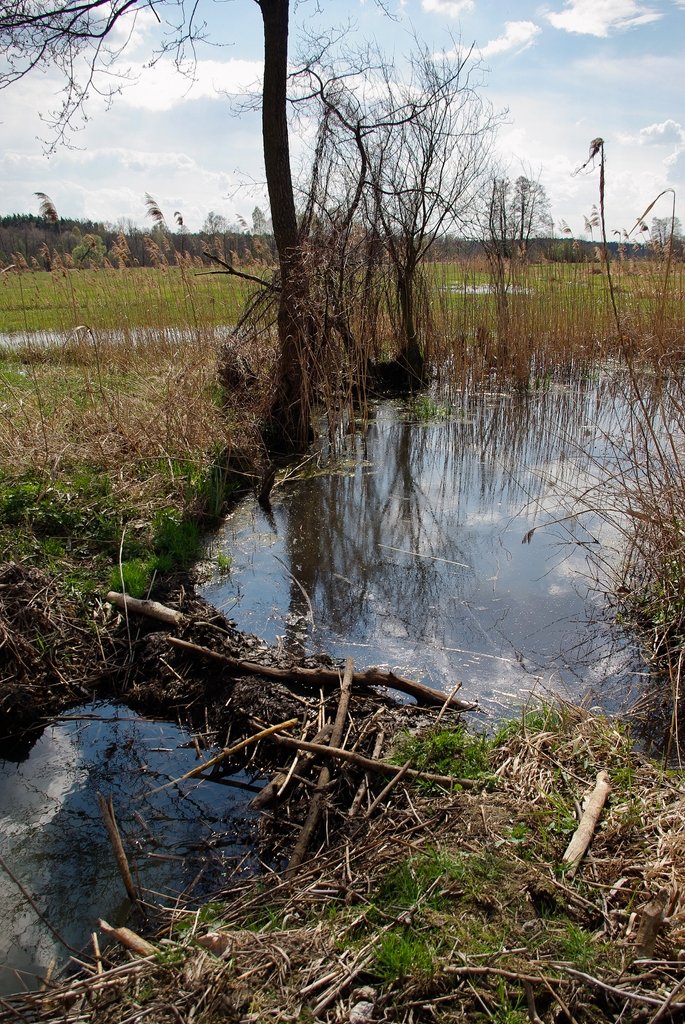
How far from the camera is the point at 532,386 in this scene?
1021 cm

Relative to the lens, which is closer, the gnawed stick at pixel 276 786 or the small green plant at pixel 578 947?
the small green plant at pixel 578 947

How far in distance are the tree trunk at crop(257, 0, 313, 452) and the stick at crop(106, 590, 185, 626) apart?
3.51 metres

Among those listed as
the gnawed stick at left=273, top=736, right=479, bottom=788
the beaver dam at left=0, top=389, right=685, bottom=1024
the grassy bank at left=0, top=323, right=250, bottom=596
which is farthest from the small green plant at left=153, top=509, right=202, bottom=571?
the gnawed stick at left=273, top=736, right=479, bottom=788

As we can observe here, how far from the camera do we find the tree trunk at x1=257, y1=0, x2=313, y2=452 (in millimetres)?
7074

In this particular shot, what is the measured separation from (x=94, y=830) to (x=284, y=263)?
19.0 ft

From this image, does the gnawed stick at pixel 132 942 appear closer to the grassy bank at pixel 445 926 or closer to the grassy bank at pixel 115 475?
the grassy bank at pixel 445 926

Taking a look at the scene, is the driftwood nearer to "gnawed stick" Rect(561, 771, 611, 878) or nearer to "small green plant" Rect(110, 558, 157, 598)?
"gnawed stick" Rect(561, 771, 611, 878)

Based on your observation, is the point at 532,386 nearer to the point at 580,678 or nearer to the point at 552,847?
the point at 580,678

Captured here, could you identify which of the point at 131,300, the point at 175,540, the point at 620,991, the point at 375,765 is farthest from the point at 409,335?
the point at 620,991

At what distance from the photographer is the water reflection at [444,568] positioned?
13.2 ft

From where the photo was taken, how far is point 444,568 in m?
5.10

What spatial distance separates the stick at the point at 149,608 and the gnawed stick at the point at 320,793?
1154 millimetres

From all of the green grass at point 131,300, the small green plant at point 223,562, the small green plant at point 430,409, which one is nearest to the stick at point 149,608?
the small green plant at point 223,562

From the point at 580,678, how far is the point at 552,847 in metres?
1.51
